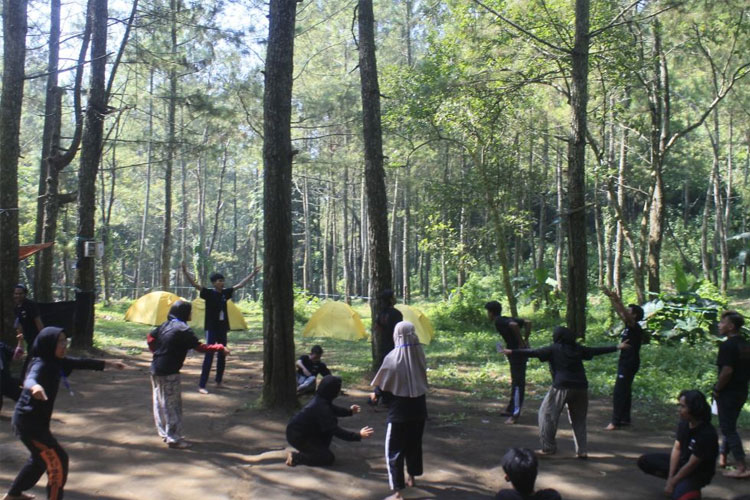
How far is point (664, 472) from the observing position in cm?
516

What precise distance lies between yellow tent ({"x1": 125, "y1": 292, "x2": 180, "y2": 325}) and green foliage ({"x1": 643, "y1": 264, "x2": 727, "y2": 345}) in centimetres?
1357

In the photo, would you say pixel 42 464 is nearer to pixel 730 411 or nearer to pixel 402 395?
pixel 402 395

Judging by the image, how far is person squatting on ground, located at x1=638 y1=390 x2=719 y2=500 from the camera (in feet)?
15.0

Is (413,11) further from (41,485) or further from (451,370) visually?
(41,485)

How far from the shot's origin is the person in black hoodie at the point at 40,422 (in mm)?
4555

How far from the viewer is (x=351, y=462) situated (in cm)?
605

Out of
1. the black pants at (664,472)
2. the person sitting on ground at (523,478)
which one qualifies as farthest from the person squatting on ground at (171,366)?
the black pants at (664,472)

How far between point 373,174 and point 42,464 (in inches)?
247

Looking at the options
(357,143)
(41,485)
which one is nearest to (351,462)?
(41,485)

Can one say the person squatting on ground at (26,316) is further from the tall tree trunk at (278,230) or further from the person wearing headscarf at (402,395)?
the person wearing headscarf at (402,395)

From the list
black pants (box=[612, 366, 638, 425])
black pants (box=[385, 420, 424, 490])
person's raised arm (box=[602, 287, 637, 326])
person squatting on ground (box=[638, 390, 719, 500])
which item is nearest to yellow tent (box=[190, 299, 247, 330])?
black pants (box=[612, 366, 638, 425])

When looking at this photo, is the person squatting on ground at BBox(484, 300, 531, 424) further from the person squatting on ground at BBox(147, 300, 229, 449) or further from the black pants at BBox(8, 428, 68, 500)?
the black pants at BBox(8, 428, 68, 500)

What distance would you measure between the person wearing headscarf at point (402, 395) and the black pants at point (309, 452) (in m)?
0.96

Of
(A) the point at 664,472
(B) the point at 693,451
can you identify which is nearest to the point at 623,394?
(A) the point at 664,472
